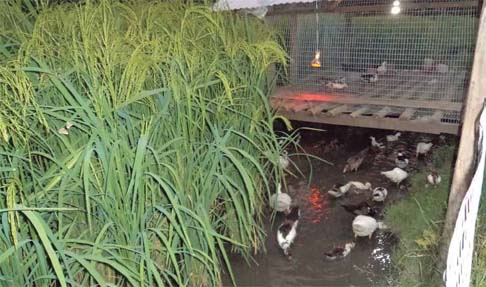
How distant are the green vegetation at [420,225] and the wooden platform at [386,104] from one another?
0.43 m

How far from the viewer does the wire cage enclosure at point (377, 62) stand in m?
3.77

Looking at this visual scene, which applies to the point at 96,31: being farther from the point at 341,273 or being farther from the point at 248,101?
the point at 341,273

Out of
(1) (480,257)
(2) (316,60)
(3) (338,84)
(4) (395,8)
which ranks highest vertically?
(4) (395,8)

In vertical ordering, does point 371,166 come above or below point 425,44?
below

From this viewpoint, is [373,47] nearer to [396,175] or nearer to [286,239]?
[396,175]

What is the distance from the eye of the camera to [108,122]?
172 cm

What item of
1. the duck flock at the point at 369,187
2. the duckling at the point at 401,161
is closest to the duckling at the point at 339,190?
the duck flock at the point at 369,187

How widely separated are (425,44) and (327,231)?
1.80m

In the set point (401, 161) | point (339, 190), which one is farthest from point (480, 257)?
point (401, 161)

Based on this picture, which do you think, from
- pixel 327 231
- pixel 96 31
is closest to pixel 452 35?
pixel 327 231

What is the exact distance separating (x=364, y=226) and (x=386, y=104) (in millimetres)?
1206

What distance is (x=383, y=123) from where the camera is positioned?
3.87 meters

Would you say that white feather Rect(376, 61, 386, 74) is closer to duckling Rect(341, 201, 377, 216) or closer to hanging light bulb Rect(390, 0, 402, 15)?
hanging light bulb Rect(390, 0, 402, 15)

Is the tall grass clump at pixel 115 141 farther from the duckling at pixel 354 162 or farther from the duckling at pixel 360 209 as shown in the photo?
the duckling at pixel 354 162
